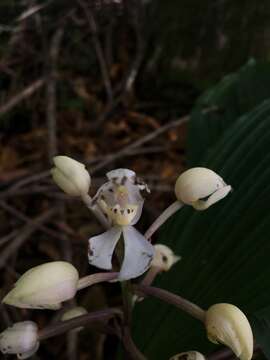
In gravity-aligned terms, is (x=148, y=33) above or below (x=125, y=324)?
above

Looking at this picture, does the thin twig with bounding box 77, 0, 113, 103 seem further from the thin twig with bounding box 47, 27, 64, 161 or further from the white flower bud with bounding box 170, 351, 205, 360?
the white flower bud with bounding box 170, 351, 205, 360

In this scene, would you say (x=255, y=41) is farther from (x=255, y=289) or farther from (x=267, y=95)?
(x=255, y=289)

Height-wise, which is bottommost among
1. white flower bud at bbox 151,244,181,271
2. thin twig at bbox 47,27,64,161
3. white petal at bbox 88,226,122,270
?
white petal at bbox 88,226,122,270

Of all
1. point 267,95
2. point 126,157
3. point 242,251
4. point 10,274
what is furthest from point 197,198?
point 126,157

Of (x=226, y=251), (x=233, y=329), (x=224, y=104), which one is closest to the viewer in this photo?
(x=233, y=329)

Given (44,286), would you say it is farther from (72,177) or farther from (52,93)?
(52,93)

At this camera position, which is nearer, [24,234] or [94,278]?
[94,278]

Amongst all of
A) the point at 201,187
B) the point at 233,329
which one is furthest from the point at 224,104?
the point at 233,329

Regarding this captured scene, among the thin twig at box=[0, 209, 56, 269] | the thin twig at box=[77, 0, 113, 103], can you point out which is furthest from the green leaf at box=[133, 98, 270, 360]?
the thin twig at box=[77, 0, 113, 103]
